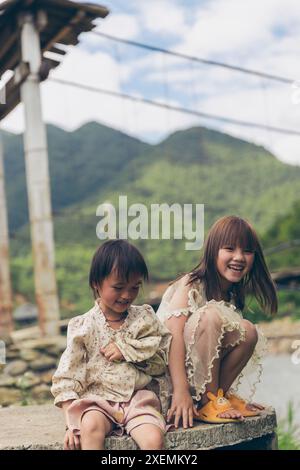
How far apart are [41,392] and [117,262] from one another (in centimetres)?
246

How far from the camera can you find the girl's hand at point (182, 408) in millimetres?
2012

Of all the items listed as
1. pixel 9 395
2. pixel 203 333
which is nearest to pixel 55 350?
pixel 9 395

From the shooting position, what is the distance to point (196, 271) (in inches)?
87.8

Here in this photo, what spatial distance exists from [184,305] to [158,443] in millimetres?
413

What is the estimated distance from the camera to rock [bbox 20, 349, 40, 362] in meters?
4.54

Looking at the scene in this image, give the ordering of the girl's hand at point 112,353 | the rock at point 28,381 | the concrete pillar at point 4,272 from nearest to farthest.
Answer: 1. the girl's hand at point 112,353
2. the rock at point 28,381
3. the concrete pillar at point 4,272

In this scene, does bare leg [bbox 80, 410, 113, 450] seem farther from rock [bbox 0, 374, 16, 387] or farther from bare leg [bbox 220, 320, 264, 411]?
rock [bbox 0, 374, 16, 387]

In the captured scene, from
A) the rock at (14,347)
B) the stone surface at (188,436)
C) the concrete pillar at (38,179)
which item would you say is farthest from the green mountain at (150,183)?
the stone surface at (188,436)

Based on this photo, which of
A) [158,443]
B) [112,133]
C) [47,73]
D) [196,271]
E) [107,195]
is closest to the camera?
[158,443]

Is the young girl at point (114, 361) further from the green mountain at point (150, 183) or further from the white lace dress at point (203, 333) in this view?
the green mountain at point (150, 183)

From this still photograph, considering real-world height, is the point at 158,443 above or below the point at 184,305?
below

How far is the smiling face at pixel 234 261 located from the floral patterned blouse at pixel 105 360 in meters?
0.28

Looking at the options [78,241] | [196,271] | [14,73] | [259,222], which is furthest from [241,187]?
[196,271]
